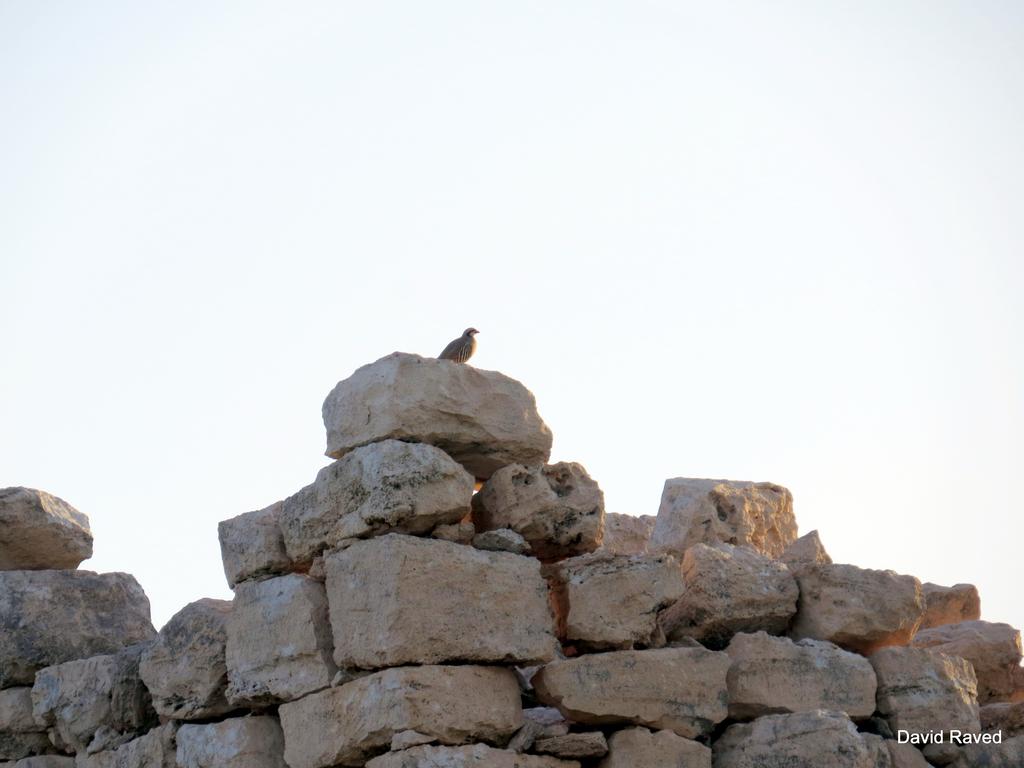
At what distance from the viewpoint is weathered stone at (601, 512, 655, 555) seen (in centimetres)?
881

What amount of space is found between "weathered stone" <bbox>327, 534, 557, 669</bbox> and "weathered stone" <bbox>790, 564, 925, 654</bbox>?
1.51 meters

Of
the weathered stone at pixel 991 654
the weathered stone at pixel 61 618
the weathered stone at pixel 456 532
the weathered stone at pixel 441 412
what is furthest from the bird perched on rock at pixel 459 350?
the weathered stone at pixel 991 654

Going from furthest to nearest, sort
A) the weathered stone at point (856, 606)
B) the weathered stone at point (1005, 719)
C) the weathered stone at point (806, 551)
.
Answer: the weathered stone at point (806, 551) → the weathered stone at point (1005, 719) → the weathered stone at point (856, 606)

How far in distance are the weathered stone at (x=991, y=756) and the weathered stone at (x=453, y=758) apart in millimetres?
2277

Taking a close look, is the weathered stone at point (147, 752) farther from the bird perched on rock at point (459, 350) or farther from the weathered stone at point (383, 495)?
the bird perched on rock at point (459, 350)

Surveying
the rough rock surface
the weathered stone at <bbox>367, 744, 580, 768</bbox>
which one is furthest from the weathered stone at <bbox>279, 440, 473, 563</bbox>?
the weathered stone at <bbox>367, 744, 580, 768</bbox>

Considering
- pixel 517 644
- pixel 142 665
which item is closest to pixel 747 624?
pixel 517 644

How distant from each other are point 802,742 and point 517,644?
4.53 ft

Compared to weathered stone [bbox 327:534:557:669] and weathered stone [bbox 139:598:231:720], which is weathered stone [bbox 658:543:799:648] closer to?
weathered stone [bbox 327:534:557:669]

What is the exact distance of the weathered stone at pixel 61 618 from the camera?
8.27 meters

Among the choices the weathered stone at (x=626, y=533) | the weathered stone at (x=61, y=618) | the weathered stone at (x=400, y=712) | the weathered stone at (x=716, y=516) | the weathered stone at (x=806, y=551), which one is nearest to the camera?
the weathered stone at (x=400, y=712)

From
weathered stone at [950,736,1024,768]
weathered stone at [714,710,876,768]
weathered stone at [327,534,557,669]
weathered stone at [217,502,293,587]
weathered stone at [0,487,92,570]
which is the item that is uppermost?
weathered stone at [0,487,92,570]

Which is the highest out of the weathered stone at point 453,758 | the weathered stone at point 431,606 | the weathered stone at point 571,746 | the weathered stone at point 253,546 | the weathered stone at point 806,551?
the weathered stone at point 806,551

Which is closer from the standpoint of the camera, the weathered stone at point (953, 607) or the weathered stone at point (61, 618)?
the weathered stone at point (61, 618)
